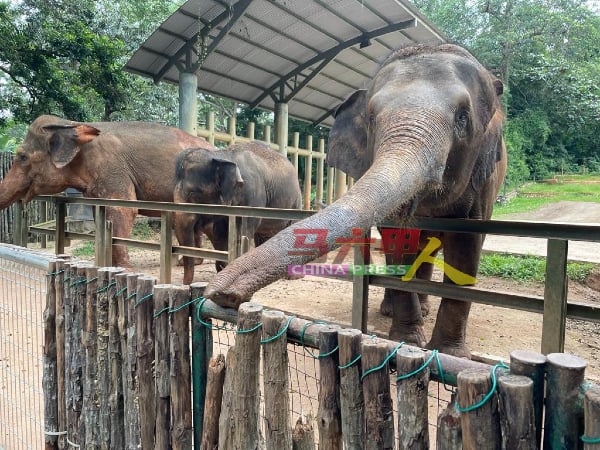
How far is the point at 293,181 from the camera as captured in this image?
28.3ft

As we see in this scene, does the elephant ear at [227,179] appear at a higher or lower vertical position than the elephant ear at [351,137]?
lower

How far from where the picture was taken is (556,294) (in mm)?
2430

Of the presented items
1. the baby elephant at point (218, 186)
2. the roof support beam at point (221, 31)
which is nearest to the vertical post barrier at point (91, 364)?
the baby elephant at point (218, 186)

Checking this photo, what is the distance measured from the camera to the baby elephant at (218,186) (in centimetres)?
614

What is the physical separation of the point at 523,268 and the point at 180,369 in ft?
22.1

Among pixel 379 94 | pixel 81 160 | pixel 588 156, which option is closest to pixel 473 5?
pixel 588 156

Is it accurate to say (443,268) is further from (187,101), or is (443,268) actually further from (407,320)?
(187,101)

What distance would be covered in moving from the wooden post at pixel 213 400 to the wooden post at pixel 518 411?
3.10 feet

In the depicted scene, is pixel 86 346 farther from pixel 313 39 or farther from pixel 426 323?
pixel 313 39

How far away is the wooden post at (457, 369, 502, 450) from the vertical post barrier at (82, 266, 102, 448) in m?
1.68

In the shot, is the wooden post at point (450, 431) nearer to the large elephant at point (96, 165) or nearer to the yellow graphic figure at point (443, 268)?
the yellow graphic figure at point (443, 268)

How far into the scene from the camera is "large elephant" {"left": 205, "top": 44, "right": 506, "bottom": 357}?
6.40 feet

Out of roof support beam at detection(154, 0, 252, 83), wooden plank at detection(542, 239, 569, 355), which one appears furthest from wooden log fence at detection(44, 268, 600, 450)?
roof support beam at detection(154, 0, 252, 83)

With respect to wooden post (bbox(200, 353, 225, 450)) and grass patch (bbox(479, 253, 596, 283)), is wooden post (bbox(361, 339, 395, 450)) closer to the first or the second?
wooden post (bbox(200, 353, 225, 450))
